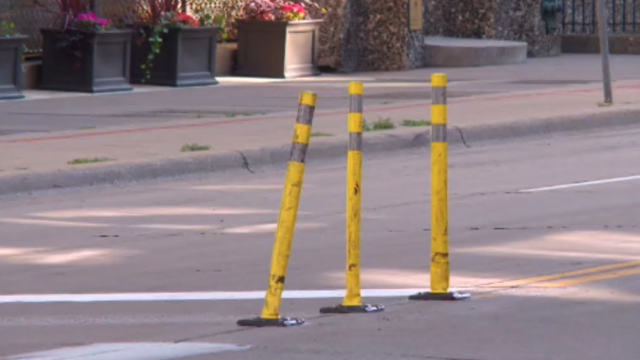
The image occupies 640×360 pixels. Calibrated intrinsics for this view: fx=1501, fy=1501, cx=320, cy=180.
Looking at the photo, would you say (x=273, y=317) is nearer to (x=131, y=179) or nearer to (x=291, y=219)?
(x=291, y=219)

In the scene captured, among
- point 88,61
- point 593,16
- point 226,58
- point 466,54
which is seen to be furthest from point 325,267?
point 593,16

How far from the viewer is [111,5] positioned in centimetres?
2188

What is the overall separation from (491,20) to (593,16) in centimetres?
443

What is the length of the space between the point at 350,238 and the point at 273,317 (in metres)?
0.57

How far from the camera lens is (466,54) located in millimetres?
26031

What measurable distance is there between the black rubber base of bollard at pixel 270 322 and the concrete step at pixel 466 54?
19176mm

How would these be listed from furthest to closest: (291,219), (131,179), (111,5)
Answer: (111,5) < (131,179) < (291,219)

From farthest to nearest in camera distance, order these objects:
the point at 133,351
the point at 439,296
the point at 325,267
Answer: the point at 325,267 → the point at 439,296 → the point at 133,351

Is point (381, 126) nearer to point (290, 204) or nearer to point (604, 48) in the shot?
point (604, 48)

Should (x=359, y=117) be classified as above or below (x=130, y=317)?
above

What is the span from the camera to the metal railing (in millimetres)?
31688

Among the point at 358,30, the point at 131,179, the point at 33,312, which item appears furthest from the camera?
the point at 358,30

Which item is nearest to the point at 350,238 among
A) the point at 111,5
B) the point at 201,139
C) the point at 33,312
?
the point at 33,312

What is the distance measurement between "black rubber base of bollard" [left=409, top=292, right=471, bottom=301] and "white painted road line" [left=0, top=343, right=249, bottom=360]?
4.50 feet
